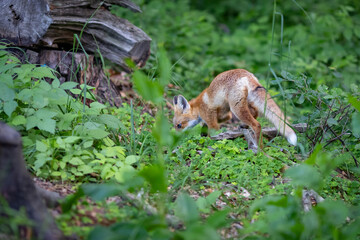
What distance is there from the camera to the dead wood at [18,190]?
2363 mm

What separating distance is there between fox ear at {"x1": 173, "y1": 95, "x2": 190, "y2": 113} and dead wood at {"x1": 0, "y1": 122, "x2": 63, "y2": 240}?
3.76 metres

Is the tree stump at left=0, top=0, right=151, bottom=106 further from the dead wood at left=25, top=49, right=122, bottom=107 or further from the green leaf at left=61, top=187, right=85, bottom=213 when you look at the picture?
the green leaf at left=61, top=187, right=85, bottom=213

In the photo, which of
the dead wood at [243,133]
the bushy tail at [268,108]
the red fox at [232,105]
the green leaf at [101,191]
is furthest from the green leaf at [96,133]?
the bushy tail at [268,108]

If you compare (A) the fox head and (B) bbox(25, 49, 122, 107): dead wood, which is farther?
(A) the fox head

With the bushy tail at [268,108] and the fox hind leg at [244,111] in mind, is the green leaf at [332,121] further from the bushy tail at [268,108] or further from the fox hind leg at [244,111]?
the fox hind leg at [244,111]

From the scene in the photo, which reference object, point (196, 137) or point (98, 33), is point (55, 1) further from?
point (196, 137)

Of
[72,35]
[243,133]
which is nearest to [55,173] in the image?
[72,35]

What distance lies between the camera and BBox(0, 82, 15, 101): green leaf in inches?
133

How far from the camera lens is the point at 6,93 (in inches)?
133

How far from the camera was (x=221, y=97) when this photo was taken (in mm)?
5629

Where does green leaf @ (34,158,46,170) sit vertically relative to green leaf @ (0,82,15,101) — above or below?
below

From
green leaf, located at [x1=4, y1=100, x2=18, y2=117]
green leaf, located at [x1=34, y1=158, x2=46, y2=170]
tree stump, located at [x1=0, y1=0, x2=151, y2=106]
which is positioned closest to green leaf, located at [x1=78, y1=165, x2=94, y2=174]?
green leaf, located at [x1=34, y1=158, x2=46, y2=170]

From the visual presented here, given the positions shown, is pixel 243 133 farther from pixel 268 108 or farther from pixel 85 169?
pixel 85 169

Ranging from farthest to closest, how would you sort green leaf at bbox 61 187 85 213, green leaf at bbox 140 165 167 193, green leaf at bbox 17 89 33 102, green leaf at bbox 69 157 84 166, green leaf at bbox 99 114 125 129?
green leaf at bbox 99 114 125 129 → green leaf at bbox 17 89 33 102 → green leaf at bbox 69 157 84 166 → green leaf at bbox 61 187 85 213 → green leaf at bbox 140 165 167 193
